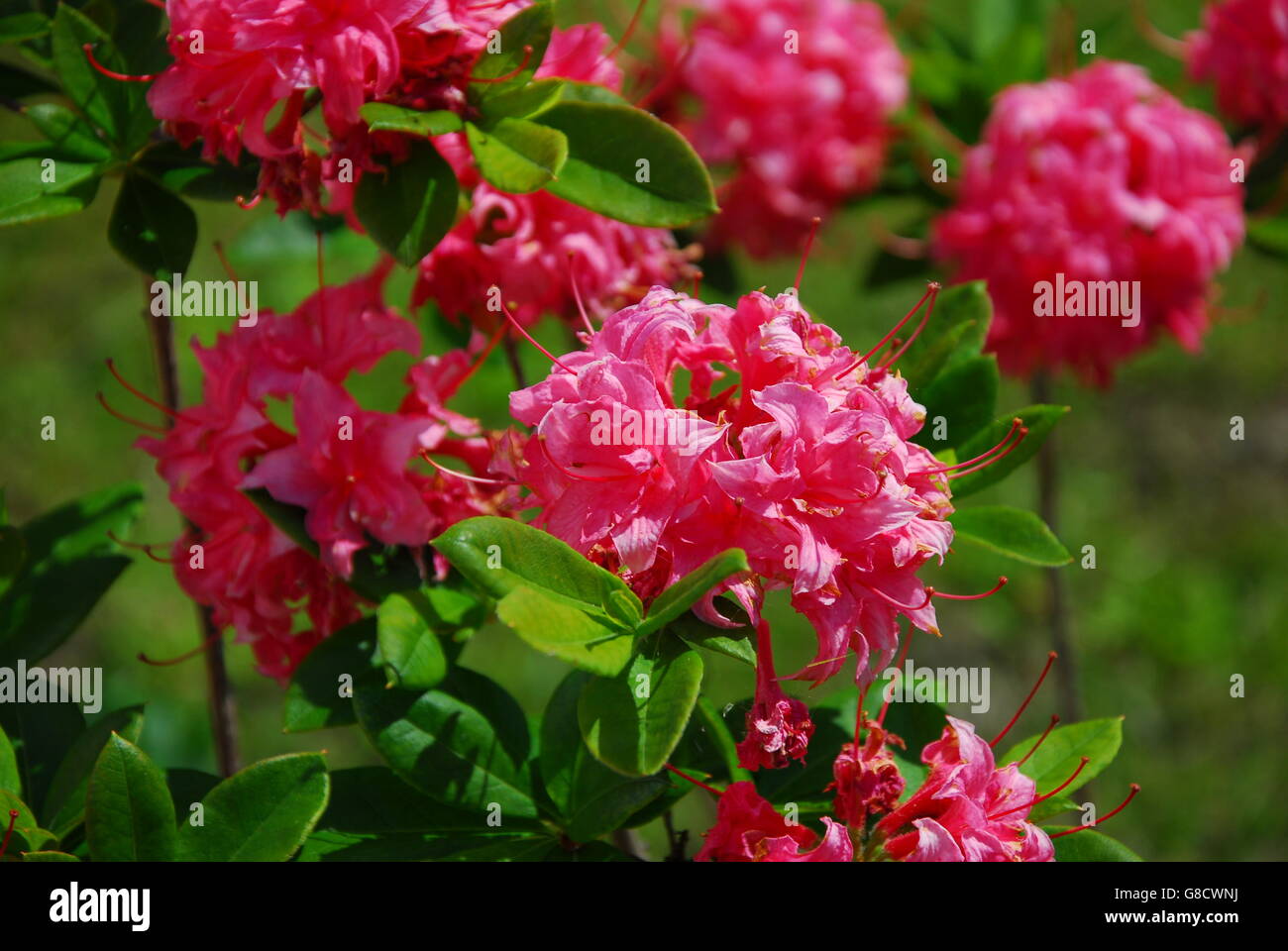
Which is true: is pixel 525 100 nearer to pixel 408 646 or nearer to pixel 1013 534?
pixel 408 646

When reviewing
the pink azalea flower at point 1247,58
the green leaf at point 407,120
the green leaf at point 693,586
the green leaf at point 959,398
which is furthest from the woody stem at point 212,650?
the pink azalea flower at point 1247,58

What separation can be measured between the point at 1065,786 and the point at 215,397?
0.87 meters

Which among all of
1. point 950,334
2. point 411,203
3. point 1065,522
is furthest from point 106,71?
point 1065,522

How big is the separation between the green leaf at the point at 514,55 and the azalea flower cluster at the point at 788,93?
1.10 m

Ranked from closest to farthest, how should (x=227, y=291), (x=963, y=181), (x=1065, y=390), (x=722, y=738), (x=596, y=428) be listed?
(x=596, y=428) < (x=722, y=738) < (x=227, y=291) < (x=963, y=181) < (x=1065, y=390)

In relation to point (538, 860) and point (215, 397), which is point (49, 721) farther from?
point (538, 860)

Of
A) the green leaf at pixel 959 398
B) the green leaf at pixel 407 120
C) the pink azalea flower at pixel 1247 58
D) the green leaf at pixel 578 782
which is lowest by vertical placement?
the green leaf at pixel 578 782

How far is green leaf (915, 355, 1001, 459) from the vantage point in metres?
1.29

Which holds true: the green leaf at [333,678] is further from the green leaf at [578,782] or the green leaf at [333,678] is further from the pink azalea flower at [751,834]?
the pink azalea flower at [751,834]

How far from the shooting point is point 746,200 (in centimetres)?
233

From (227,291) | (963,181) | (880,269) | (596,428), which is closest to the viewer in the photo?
(596,428)

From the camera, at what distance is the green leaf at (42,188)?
1179mm

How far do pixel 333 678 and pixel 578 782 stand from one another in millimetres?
249

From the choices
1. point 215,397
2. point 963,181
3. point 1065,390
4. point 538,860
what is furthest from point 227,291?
point 1065,390
